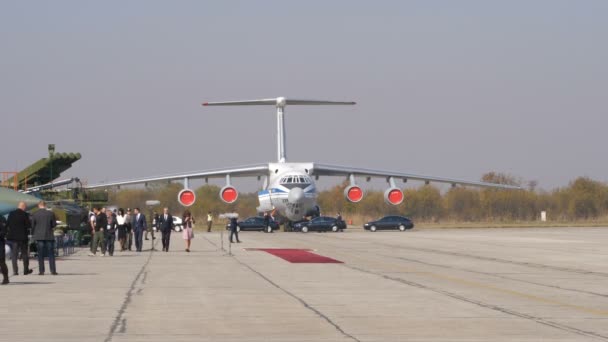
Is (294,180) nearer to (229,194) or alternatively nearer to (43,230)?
(229,194)

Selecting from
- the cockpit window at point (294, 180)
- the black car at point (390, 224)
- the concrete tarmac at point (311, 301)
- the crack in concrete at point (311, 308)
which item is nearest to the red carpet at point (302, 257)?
the concrete tarmac at point (311, 301)

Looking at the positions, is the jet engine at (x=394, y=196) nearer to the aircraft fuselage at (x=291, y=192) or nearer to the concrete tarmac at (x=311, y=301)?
the aircraft fuselage at (x=291, y=192)

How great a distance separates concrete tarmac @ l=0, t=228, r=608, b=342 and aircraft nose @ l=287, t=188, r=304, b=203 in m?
27.7

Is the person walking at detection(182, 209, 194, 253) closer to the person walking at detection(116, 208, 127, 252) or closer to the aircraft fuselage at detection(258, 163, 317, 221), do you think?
the person walking at detection(116, 208, 127, 252)

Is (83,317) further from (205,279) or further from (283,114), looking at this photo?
(283,114)

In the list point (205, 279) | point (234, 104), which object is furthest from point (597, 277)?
point (234, 104)

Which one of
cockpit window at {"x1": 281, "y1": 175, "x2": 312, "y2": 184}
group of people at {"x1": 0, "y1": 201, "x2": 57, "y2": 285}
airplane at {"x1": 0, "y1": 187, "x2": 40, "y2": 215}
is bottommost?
group of people at {"x1": 0, "y1": 201, "x2": 57, "y2": 285}

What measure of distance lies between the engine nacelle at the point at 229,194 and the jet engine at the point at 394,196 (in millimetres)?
8750

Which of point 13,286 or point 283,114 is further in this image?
point 283,114

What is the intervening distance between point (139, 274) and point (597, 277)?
Result: 8.99 metres

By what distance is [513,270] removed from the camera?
23.0 metres

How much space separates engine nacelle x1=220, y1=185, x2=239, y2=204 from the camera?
5753cm

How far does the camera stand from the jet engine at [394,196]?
60088 mm

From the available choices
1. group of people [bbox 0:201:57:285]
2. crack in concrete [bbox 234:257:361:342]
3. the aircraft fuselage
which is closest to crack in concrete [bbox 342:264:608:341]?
crack in concrete [bbox 234:257:361:342]
